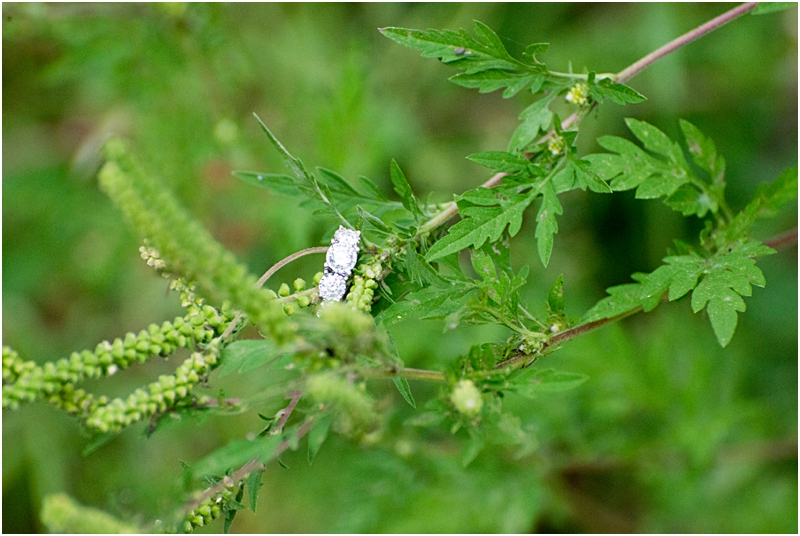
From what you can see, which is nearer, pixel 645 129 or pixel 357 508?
pixel 645 129

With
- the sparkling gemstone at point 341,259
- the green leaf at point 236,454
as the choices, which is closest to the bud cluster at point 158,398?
the green leaf at point 236,454

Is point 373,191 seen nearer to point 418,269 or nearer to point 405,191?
point 405,191

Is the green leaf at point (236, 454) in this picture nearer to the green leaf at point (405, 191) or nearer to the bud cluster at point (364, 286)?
the bud cluster at point (364, 286)

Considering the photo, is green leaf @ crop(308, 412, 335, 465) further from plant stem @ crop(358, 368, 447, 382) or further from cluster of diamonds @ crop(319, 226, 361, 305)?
cluster of diamonds @ crop(319, 226, 361, 305)

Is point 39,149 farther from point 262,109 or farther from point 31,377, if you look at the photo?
point 31,377

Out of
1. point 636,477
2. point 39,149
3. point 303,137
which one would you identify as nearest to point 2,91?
point 39,149

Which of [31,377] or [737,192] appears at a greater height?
[31,377]
